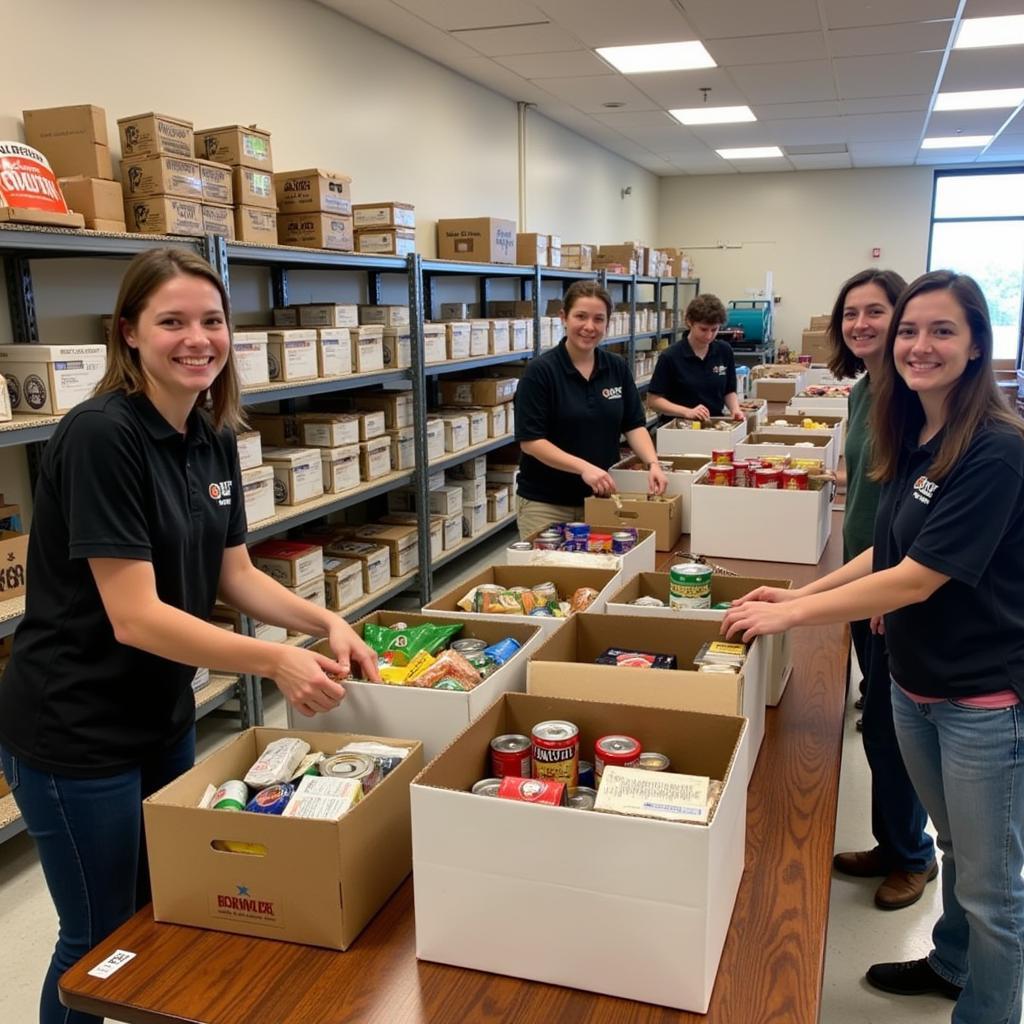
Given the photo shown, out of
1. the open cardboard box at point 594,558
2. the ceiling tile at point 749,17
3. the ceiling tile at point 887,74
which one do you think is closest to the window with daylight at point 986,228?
the ceiling tile at point 887,74

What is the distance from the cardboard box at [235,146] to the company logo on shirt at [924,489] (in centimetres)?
277

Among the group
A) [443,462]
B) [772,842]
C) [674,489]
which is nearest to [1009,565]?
[772,842]

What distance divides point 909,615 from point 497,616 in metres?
0.73

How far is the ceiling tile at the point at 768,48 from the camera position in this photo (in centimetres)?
530

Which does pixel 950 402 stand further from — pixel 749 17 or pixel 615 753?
pixel 749 17

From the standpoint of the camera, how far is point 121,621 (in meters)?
1.28

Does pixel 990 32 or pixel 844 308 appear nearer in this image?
pixel 844 308

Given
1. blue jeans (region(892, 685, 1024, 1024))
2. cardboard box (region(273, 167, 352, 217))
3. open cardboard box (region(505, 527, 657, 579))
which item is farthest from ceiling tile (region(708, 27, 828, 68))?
blue jeans (region(892, 685, 1024, 1024))

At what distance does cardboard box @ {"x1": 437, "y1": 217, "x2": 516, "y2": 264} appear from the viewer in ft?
18.2

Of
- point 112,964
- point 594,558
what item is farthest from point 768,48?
point 112,964

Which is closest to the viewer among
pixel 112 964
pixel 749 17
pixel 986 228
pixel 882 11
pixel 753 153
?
pixel 112 964

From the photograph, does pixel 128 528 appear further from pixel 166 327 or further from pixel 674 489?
pixel 674 489

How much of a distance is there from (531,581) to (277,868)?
1060 mm

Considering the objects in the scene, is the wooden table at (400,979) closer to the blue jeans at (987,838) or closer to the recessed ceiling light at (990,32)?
the blue jeans at (987,838)
